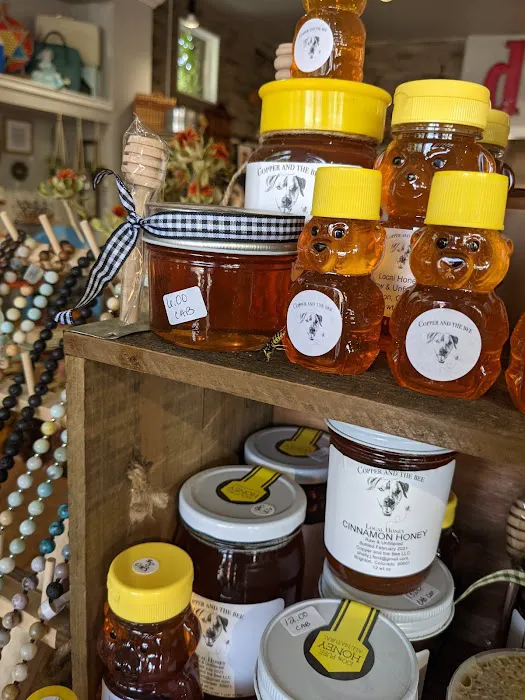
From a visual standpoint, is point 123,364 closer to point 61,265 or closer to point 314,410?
point 314,410

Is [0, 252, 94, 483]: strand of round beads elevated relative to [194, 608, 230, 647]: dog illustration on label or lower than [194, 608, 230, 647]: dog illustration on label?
elevated

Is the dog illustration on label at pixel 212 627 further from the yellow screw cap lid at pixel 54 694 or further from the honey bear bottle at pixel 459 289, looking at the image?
the honey bear bottle at pixel 459 289

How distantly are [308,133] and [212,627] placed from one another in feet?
1.57

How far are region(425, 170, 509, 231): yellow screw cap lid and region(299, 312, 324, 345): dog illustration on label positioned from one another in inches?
4.1

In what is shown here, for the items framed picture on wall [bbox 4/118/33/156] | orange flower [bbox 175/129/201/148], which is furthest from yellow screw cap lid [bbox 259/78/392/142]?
framed picture on wall [bbox 4/118/33/156]

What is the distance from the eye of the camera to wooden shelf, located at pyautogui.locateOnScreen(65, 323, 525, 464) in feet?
1.16

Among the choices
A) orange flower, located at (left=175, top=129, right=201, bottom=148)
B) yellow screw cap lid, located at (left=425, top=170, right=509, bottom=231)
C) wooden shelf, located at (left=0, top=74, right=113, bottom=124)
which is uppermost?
wooden shelf, located at (left=0, top=74, right=113, bottom=124)

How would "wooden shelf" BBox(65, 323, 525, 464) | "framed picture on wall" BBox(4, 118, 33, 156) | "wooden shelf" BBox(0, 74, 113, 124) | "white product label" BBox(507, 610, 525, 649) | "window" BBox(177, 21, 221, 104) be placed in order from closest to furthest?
"wooden shelf" BBox(65, 323, 525, 464), "white product label" BBox(507, 610, 525, 649), "wooden shelf" BBox(0, 74, 113, 124), "framed picture on wall" BBox(4, 118, 33, 156), "window" BBox(177, 21, 221, 104)

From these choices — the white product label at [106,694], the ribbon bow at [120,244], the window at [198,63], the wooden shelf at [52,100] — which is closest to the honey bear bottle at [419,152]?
the ribbon bow at [120,244]

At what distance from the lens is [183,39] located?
135 inches

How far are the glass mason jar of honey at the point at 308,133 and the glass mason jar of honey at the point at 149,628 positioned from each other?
0.35m

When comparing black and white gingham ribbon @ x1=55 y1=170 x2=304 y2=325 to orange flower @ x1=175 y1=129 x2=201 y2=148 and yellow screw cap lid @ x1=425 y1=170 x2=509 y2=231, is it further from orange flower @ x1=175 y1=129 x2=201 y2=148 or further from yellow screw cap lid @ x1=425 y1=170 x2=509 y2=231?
orange flower @ x1=175 y1=129 x2=201 y2=148

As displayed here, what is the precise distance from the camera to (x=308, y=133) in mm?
495

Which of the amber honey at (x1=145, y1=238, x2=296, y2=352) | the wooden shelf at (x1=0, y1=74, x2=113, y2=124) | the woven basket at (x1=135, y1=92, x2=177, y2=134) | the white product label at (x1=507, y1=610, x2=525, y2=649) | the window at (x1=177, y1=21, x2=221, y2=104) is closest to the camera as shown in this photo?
the amber honey at (x1=145, y1=238, x2=296, y2=352)
